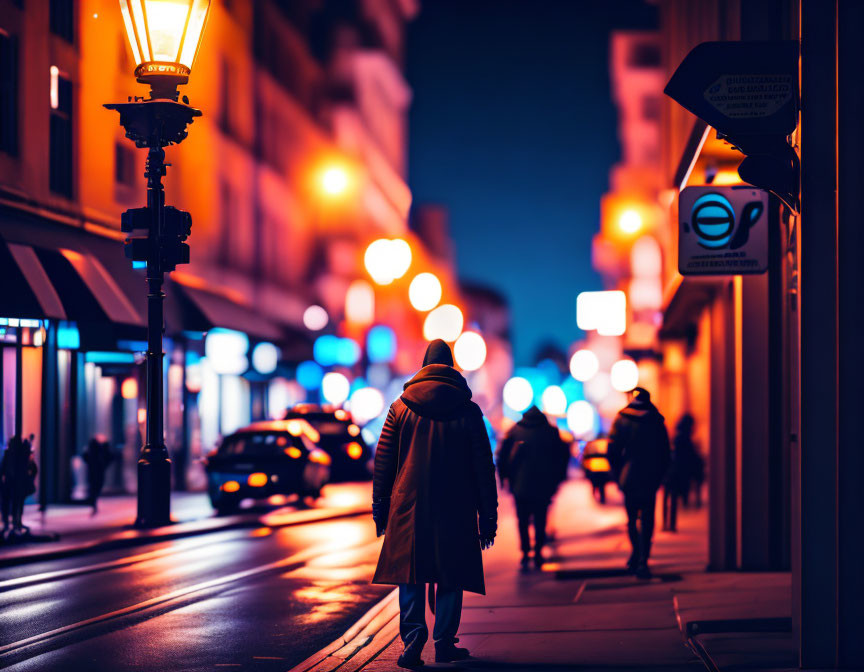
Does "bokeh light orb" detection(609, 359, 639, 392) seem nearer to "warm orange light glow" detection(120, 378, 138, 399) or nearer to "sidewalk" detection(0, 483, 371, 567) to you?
"sidewalk" detection(0, 483, 371, 567)

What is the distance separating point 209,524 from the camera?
784 inches

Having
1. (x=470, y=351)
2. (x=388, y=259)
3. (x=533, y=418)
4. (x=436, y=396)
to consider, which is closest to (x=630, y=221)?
(x=388, y=259)

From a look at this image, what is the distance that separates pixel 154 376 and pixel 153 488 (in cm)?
150

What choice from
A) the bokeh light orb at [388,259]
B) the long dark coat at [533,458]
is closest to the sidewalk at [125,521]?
the bokeh light orb at [388,259]

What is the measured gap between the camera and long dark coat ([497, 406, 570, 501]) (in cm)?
1569

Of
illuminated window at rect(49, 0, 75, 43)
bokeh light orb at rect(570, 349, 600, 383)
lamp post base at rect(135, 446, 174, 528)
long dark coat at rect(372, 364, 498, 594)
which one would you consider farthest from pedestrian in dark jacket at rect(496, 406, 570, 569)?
bokeh light orb at rect(570, 349, 600, 383)

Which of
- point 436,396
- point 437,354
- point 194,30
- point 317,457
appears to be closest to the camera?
point 436,396

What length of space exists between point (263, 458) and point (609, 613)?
13226mm

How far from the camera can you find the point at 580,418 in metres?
67.8

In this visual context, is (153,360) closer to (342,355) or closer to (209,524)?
(209,524)

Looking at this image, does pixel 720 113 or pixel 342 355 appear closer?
pixel 720 113

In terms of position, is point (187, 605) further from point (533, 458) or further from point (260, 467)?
point (260, 467)

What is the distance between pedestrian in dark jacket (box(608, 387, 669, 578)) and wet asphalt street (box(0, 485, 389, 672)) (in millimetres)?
2617

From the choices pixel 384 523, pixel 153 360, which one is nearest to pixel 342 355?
pixel 153 360
